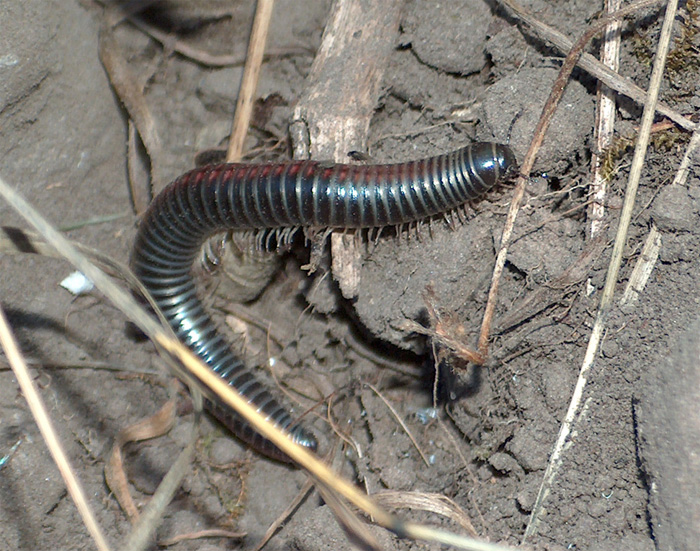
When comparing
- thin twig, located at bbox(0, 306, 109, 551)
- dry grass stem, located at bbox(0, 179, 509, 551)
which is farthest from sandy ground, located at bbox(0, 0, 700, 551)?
thin twig, located at bbox(0, 306, 109, 551)

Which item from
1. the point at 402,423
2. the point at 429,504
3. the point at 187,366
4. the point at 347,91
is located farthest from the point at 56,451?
the point at 347,91

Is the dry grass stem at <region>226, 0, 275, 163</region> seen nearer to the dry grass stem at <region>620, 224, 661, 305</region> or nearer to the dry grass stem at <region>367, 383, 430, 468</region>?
the dry grass stem at <region>367, 383, 430, 468</region>

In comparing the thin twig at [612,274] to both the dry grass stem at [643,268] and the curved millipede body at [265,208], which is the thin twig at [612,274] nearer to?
the dry grass stem at [643,268]

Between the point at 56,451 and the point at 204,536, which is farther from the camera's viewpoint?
the point at 204,536

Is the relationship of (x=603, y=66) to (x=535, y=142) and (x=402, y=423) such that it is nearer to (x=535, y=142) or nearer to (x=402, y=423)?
(x=535, y=142)

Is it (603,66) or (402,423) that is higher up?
(603,66)

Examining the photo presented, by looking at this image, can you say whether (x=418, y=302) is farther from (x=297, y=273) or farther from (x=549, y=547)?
(x=549, y=547)

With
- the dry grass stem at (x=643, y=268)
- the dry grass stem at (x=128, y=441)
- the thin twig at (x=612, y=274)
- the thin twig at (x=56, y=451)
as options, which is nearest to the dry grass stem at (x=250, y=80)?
the dry grass stem at (x=128, y=441)
